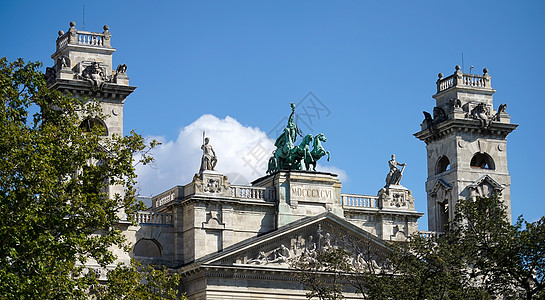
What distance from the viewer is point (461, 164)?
86000 millimetres

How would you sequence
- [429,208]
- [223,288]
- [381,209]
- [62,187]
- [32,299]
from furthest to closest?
1. [429,208]
2. [381,209]
3. [223,288]
4. [62,187]
5. [32,299]

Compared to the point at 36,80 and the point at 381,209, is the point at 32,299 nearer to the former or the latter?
the point at 36,80

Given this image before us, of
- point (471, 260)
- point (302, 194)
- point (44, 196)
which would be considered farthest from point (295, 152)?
point (44, 196)

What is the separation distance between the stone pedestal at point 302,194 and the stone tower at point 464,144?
1135 cm

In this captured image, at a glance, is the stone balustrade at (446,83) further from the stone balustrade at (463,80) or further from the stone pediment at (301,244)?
the stone pediment at (301,244)

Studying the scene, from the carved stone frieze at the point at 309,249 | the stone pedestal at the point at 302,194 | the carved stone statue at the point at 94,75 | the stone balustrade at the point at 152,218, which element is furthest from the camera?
the stone pedestal at the point at 302,194

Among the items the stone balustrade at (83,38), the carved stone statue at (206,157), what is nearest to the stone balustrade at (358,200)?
the carved stone statue at (206,157)

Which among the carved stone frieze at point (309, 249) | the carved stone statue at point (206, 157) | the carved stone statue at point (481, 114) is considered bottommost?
the carved stone frieze at point (309, 249)

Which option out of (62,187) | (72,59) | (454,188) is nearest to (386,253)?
(454,188)

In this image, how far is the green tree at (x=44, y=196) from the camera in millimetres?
51812

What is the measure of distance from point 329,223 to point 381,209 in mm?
6000

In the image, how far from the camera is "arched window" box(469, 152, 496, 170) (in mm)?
87375

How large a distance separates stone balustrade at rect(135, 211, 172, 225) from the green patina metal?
796 centimetres

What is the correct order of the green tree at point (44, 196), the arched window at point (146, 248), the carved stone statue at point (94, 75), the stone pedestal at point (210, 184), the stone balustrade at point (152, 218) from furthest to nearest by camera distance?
the arched window at point (146, 248), the stone balustrade at point (152, 218), the stone pedestal at point (210, 184), the carved stone statue at point (94, 75), the green tree at point (44, 196)
